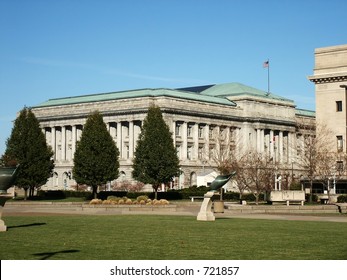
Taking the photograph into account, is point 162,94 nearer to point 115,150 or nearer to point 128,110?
point 128,110

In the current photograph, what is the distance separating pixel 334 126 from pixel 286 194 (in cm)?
2335

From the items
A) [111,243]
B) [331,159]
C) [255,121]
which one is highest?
[255,121]

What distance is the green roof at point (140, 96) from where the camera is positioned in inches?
6083

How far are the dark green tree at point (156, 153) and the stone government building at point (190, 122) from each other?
31060 mm

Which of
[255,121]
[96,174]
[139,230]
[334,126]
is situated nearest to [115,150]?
[96,174]

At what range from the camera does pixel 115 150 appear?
108 metres

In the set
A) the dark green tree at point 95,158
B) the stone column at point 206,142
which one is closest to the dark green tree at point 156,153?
the dark green tree at point 95,158

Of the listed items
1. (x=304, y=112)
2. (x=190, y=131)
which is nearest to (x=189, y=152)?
(x=190, y=131)

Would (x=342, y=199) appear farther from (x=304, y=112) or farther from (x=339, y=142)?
(x=304, y=112)

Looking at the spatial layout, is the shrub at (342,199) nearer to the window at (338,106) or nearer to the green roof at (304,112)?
the window at (338,106)

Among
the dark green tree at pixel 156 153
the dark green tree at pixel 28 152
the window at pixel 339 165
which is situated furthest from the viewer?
the dark green tree at pixel 156 153

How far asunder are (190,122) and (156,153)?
44139mm

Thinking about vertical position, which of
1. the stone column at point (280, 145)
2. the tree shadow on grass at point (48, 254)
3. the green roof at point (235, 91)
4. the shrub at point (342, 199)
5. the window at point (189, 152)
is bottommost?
the tree shadow on grass at point (48, 254)

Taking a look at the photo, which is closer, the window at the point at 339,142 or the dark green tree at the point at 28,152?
the window at the point at 339,142
